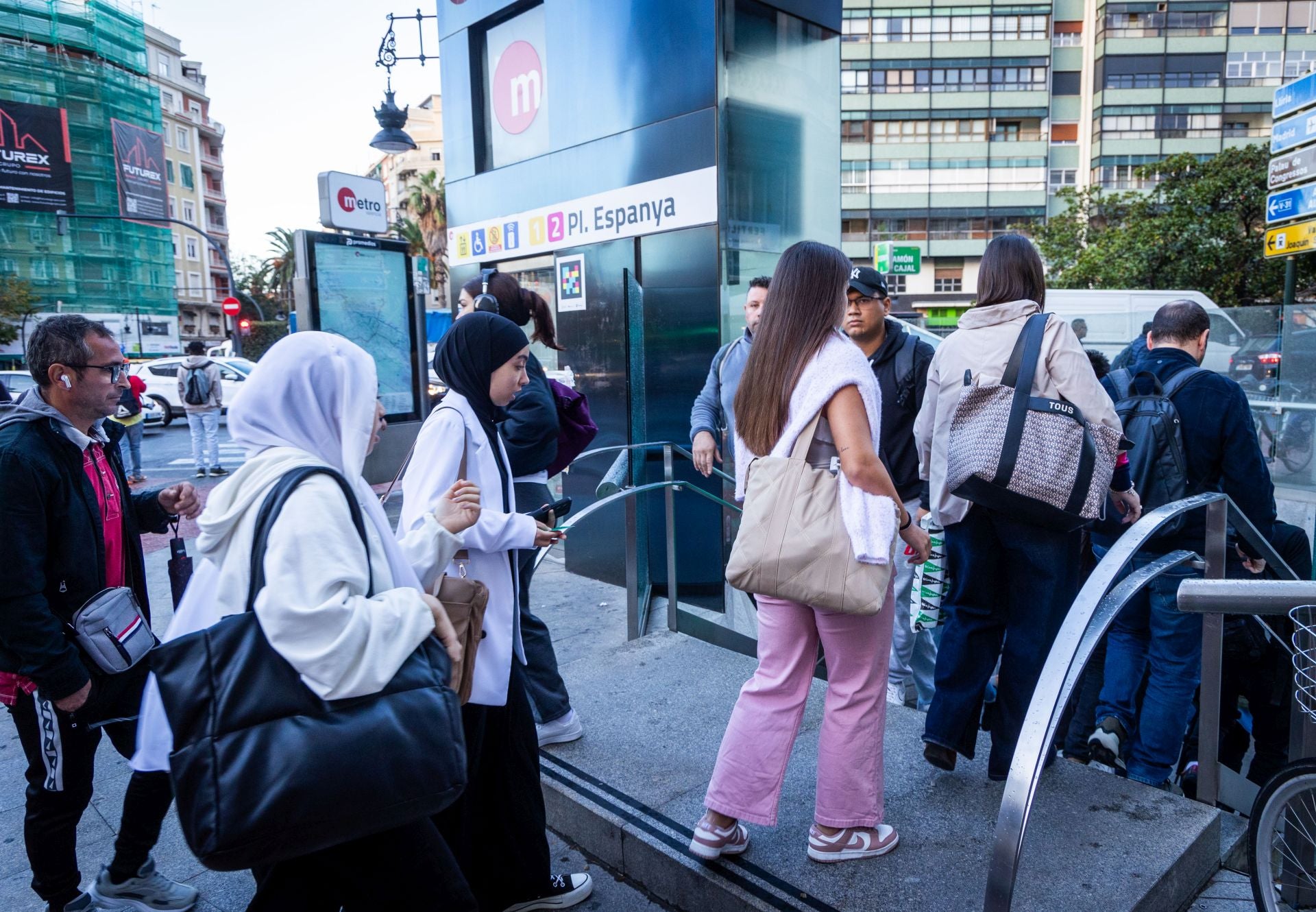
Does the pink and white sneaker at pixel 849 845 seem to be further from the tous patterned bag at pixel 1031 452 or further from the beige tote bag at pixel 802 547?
the tous patterned bag at pixel 1031 452

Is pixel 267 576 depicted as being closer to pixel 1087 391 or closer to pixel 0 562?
pixel 0 562

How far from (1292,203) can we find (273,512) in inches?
590

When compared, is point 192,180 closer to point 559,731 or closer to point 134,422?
point 134,422

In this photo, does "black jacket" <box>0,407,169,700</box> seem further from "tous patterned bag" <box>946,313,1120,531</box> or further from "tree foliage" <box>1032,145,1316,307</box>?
"tree foliage" <box>1032,145,1316,307</box>

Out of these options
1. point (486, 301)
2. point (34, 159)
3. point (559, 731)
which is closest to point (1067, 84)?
point (486, 301)

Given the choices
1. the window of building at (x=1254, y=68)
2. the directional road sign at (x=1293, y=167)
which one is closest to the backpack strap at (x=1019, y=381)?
the directional road sign at (x=1293, y=167)

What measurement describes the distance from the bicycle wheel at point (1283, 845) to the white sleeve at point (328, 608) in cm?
225

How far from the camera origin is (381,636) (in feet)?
5.24

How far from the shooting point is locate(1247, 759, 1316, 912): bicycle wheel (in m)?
2.29

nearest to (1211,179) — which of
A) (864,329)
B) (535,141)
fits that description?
(535,141)

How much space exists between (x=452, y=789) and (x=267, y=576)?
20.5 inches

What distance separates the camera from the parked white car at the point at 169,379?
73.9 ft

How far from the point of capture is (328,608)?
154cm

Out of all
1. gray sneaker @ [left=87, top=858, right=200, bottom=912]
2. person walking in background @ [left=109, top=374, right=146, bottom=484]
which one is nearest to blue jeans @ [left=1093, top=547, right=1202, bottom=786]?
gray sneaker @ [left=87, top=858, right=200, bottom=912]
